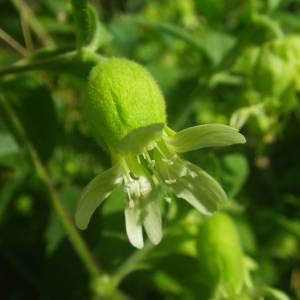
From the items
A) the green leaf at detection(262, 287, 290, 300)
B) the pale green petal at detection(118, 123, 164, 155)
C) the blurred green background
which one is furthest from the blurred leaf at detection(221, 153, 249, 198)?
the pale green petal at detection(118, 123, 164, 155)

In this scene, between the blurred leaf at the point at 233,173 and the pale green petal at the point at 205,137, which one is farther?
the blurred leaf at the point at 233,173

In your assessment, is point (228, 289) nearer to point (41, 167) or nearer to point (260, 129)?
point (260, 129)

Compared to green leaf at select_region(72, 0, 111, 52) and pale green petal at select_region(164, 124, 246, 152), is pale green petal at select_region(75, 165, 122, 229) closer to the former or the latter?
pale green petal at select_region(164, 124, 246, 152)

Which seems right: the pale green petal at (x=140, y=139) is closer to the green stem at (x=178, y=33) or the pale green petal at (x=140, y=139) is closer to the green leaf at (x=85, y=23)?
the green leaf at (x=85, y=23)

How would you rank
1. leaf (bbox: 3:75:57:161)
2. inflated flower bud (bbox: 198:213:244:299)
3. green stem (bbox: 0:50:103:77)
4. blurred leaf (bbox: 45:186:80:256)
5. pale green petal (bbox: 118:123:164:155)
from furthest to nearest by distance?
blurred leaf (bbox: 45:186:80:256), leaf (bbox: 3:75:57:161), inflated flower bud (bbox: 198:213:244:299), green stem (bbox: 0:50:103:77), pale green petal (bbox: 118:123:164:155)

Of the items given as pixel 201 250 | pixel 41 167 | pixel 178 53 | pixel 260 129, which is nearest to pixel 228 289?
pixel 201 250

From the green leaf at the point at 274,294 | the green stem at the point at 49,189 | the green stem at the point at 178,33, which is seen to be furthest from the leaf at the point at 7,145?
the green leaf at the point at 274,294
